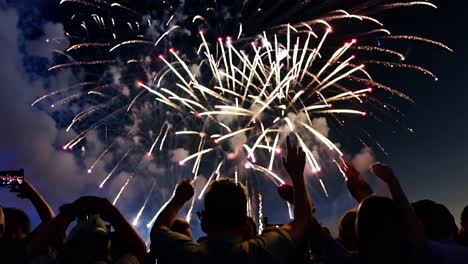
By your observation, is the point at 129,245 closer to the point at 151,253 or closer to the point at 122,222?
the point at 122,222

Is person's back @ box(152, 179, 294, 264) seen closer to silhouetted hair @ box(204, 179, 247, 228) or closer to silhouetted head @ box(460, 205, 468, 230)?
silhouetted hair @ box(204, 179, 247, 228)

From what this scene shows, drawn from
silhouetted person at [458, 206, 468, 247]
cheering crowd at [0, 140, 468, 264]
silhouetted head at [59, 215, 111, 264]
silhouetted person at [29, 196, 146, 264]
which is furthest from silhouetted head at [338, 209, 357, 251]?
silhouetted head at [59, 215, 111, 264]

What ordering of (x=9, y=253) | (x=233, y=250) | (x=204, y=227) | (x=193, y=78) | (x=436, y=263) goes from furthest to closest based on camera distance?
(x=193, y=78), (x=9, y=253), (x=436, y=263), (x=204, y=227), (x=233, y=250)

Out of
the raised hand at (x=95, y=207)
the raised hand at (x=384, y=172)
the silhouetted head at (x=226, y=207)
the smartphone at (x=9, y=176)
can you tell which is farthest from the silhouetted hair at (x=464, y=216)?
the smartphone at (x=9, y=176)

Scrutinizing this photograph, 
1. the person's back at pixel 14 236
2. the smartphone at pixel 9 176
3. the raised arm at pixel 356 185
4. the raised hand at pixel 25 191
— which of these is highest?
the raised arm at pixel 356 185

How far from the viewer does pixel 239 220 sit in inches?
142

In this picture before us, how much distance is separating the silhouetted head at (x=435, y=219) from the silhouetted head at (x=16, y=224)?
4446 millimetres

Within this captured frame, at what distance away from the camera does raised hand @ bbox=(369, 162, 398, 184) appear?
168 inches

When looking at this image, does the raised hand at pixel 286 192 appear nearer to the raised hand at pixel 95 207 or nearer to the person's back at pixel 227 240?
the person's back at pixel 227 240

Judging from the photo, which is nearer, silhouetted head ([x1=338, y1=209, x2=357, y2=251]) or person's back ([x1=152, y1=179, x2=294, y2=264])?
person's back ([x1=152, y1=179, x2=294, y2=264])

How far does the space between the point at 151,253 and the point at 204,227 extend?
50cm

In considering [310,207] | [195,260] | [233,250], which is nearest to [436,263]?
[310,207]

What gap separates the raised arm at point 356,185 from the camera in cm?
502

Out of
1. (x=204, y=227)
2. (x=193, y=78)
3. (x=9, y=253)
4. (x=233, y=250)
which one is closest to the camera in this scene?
(x=233, y=250)
